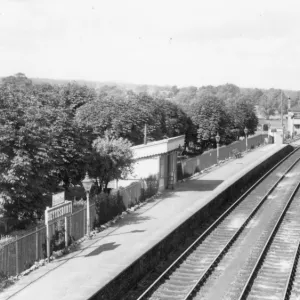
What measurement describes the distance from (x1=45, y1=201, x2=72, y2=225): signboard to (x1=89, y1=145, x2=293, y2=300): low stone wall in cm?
335

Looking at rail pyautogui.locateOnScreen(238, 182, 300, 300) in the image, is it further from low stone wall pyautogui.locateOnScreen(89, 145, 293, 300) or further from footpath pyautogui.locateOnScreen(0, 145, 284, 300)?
footpath pyautogui.locateOnScreen(0, 145, 284, 300)

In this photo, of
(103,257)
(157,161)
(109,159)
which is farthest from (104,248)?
(157,161)

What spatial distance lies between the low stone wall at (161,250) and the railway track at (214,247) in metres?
0.58

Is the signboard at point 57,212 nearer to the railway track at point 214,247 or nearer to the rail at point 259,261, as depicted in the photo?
the railway track at point 214,247

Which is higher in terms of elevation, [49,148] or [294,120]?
[294,120]

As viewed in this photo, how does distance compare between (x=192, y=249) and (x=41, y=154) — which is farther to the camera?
(x=192, y=249)

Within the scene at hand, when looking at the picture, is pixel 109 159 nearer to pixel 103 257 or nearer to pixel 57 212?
pixel 57 212

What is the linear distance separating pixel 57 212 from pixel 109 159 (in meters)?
8.97

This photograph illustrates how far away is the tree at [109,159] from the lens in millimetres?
26266

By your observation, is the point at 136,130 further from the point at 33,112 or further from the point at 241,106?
the point at 241,106

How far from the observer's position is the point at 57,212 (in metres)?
17.7

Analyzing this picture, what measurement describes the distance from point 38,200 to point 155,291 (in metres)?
6.64

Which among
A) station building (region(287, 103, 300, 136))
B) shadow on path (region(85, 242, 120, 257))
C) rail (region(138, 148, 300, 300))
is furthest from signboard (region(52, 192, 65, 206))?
station building (region(287, 103, 300, 136))

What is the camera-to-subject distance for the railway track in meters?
15.1
